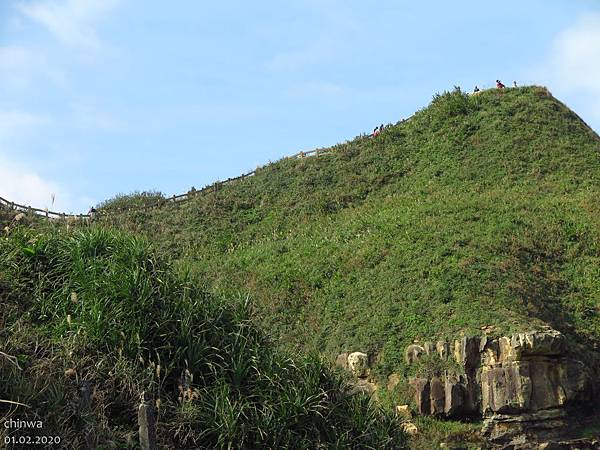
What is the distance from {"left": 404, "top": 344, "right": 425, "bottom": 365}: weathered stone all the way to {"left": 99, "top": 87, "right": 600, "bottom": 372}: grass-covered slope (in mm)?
334

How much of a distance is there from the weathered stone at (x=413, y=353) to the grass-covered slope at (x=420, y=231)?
33 cm

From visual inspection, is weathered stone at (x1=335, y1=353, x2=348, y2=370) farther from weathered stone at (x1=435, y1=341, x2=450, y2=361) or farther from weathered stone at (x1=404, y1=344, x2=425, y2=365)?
weathered stone at (x1=435, y1=341, x2=450, y2=361)

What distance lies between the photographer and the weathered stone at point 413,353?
2541 cm

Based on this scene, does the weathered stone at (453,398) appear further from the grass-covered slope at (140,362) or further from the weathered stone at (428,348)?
the grass-covered slope at (140,362)

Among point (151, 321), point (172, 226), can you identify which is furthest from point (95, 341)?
point (172, 226)

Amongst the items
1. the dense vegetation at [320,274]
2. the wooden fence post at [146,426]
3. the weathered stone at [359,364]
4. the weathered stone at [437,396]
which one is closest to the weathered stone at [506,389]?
the dense vegetation at [320,274]

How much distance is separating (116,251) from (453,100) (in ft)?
129

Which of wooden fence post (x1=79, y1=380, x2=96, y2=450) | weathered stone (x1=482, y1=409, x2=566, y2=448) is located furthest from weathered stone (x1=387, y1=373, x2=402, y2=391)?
wooden fence post (x1=79, y1=380, x2=96, y2=450)

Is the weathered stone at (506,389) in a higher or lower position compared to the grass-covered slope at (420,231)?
lower

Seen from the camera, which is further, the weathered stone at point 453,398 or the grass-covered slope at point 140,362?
the weathered stone at point 453,398

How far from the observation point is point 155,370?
1354 centimetres

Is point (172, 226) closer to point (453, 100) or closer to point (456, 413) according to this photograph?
point (453, 100)

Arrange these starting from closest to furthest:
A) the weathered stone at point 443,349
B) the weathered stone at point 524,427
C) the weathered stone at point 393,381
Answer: the weathered stone at point 524,427 → the weathered stone at point 443,349 → the weathered stone at point 393,381

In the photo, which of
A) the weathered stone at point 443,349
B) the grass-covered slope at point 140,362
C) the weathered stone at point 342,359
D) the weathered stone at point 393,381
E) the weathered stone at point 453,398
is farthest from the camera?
the weathered stone at point 342,359
